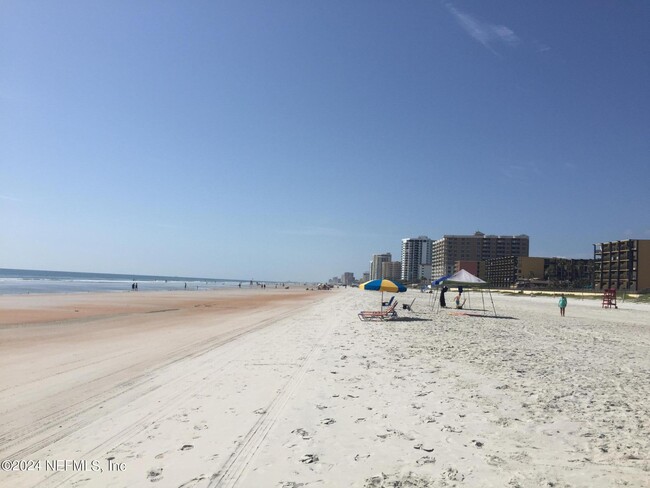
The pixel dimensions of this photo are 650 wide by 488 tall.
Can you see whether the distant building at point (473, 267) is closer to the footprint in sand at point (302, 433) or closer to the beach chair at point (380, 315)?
the beach chair at point (380, 315)

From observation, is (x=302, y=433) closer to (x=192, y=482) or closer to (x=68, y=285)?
(x=192, y=482)

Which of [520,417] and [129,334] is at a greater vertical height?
[520,417]

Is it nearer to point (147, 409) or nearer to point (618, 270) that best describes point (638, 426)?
point (147, 409)

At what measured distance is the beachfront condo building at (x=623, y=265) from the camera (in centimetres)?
7875

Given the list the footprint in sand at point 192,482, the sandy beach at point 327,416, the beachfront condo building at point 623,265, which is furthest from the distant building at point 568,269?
the footprint in sand at point 192,482

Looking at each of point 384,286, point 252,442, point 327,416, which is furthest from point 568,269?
point 252,442

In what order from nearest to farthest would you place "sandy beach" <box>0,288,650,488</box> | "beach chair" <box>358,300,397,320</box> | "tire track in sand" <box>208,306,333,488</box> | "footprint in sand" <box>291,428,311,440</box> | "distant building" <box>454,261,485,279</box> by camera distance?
"tire track in sand" <box>208,306,333,488</box>, "sandy beach" <box>0,288,650,488</box>, "footprint in sand" <box>291,428,311,440</box>, "beach chair" <box>358,300,397,320</box>, "distant building" <box>454,261,485,279</box>

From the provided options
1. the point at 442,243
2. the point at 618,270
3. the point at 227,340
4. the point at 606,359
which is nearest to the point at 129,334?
the point at 227,340

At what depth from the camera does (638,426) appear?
546 cm

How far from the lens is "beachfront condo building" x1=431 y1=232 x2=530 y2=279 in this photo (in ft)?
534

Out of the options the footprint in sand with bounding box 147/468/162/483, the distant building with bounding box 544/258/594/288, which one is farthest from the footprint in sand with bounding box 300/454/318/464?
the distant building with bounding box 544/258/594/288

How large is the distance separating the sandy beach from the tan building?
10272cm

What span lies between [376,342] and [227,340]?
4844 mm

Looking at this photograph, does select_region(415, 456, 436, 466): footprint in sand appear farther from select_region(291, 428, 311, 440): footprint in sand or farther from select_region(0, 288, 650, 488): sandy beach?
select_region(291, 428, 311, 440): footprint in sand
